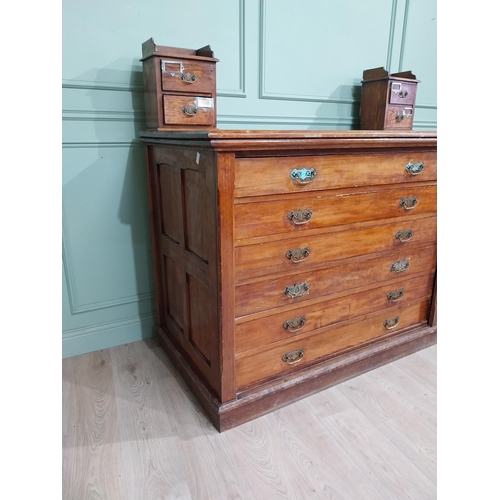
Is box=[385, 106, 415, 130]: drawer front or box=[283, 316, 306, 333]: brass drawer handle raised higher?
box=[385, 106, 415, 130]: drawer front

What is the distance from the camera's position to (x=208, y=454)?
1.26m

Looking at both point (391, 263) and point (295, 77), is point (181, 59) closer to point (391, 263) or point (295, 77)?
point (295, 77)

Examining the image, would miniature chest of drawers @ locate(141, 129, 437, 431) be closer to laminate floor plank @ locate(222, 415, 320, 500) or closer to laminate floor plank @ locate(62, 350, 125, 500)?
laminate floor plank @ locate(222, 415, 320, 500)

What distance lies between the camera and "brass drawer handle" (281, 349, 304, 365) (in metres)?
1.46

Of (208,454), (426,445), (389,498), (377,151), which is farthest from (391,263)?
(208,454)

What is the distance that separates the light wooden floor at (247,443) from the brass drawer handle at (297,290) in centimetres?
45

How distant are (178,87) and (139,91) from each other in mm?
254

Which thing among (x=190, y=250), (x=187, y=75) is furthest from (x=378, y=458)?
(x=187, y=75)

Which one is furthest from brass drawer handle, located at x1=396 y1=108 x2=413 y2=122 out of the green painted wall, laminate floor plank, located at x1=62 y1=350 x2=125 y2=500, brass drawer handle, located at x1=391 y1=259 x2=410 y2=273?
laminate floor plank, located at x1=62 y1=350 x2=125 y2=500

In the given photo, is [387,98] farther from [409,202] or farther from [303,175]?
[303,175]

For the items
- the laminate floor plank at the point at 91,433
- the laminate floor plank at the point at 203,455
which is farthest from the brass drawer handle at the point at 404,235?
the laminate floor plank at the point at 91,433

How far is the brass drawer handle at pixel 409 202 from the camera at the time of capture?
5.13ft

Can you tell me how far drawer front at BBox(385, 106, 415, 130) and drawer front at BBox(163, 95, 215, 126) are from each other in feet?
3.18

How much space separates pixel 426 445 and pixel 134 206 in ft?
5.01
